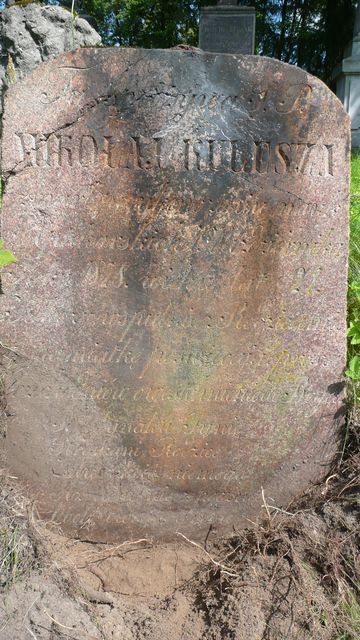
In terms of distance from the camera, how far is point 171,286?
240 cm

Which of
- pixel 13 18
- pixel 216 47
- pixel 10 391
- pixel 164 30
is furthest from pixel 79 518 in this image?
pixel 164 30

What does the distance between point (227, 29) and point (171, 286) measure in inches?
312

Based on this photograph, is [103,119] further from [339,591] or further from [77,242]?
[339,591]

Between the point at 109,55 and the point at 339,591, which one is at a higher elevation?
→ the point at 109,55

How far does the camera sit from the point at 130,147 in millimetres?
2311

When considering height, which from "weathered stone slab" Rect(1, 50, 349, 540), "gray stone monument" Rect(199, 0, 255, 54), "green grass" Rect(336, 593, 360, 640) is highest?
"gray stone monument" Rect(199, 0, 255, 54)

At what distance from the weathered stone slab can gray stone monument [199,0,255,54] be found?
7.36 meters

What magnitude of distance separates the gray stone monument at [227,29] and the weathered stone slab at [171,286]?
7363mm

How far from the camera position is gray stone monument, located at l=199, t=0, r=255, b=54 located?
8.69m

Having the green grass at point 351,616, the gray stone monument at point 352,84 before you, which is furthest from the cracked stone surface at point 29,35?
the gray stone monument at point 352,84

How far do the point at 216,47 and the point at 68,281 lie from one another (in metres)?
7.91

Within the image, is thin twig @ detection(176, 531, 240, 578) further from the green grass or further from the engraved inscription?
the engraved inscription

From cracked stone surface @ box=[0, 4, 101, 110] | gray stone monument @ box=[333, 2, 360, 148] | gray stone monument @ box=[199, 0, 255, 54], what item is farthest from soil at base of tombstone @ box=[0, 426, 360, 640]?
gray stone monument @ box=[333, 2, 360, 148]

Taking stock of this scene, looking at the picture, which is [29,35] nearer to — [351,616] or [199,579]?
[199,579]
